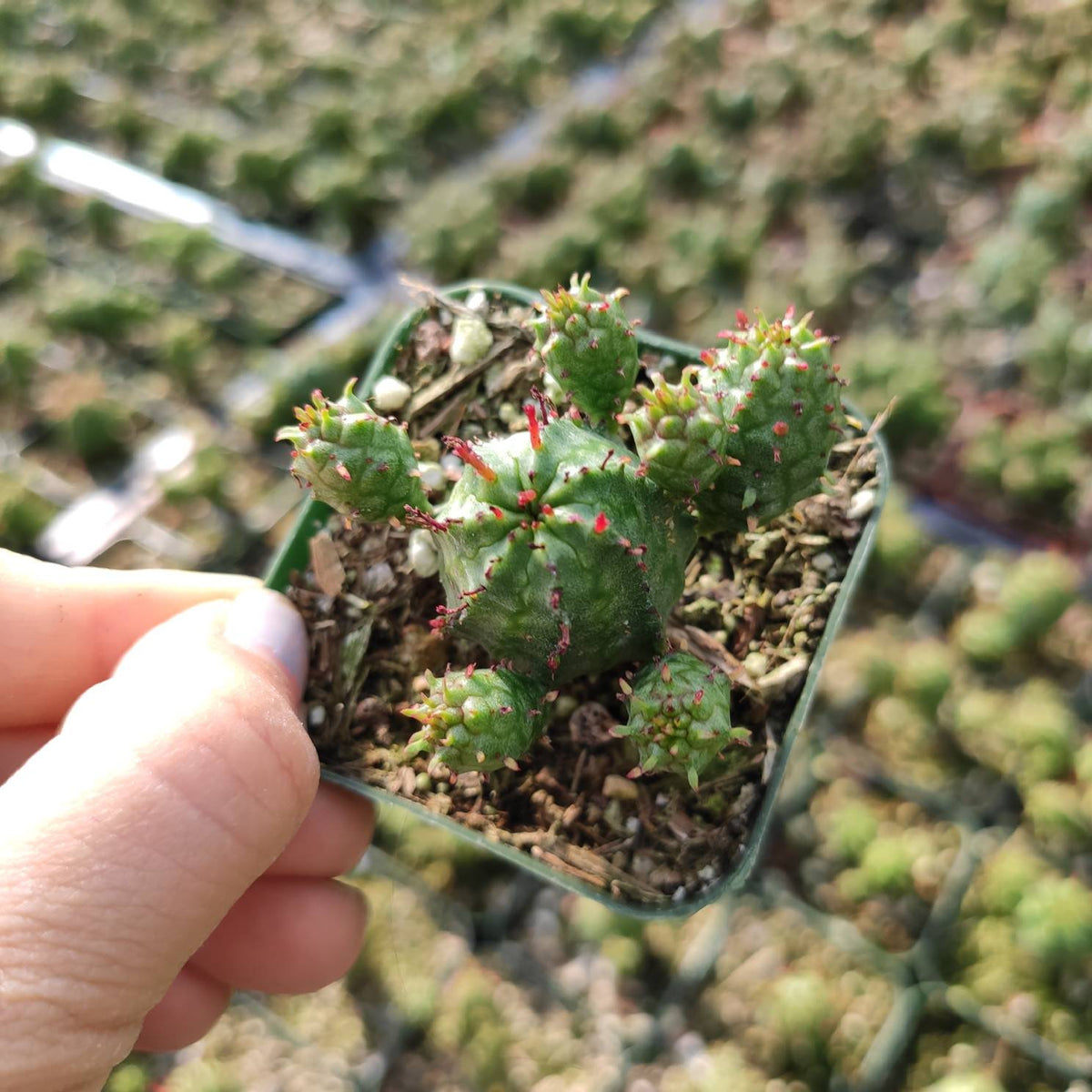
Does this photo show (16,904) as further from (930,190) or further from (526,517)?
(930,190)

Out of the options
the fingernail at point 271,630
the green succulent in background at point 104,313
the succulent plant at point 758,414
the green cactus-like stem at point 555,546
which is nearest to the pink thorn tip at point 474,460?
the green cactus-like stem at point 555,546

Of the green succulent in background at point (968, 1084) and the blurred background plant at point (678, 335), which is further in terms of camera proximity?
the blurred background plant at point (678, 335)

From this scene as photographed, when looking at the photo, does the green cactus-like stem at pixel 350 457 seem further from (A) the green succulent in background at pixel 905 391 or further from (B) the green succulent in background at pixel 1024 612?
(A) the green succulent in background at pixel 905 391

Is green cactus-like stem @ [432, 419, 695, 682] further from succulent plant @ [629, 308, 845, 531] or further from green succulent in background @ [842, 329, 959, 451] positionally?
green succulent in background @ [842, 329, 959, 451]

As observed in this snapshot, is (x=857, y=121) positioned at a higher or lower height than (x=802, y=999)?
higher

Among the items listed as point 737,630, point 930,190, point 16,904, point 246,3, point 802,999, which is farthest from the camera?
point 246,3

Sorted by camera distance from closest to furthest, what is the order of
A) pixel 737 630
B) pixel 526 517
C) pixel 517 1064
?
1. pixel 526 517
2. pixel 737 630
3. pixel 517 1064

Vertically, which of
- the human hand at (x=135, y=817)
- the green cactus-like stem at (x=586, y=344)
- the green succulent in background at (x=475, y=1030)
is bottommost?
the green succulent in background at (x=475, y=1030)

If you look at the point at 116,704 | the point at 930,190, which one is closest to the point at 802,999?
the point at 116,704

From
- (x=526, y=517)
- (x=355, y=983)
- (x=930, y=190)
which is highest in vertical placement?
(x=930, y=190)
